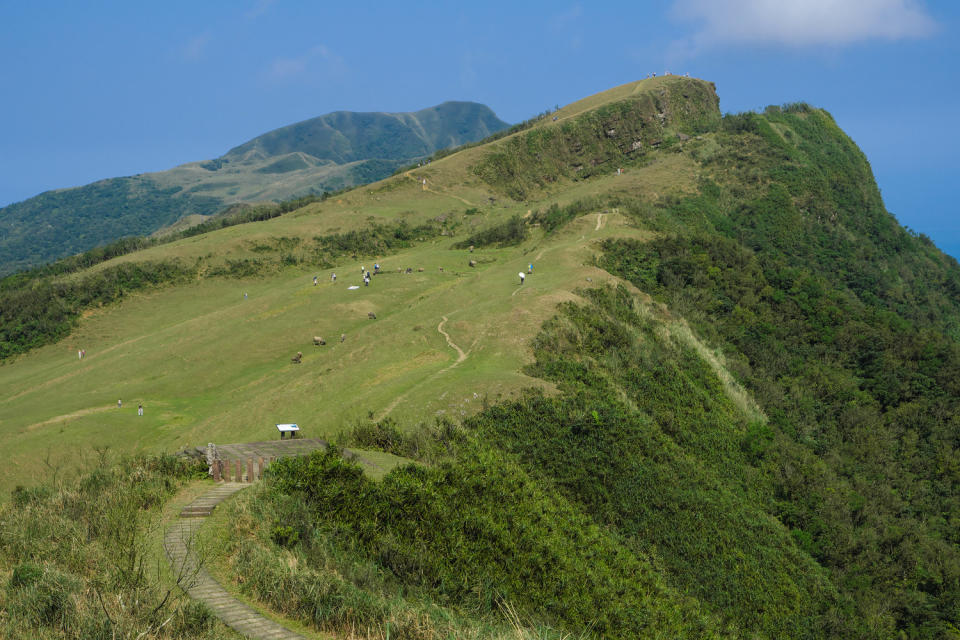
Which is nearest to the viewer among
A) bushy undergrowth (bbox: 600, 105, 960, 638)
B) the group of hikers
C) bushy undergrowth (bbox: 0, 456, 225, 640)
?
bushy undergrowth (bbox: 0, 456, 225, 640)

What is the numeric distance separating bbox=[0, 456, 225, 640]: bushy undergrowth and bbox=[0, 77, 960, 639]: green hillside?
77mm

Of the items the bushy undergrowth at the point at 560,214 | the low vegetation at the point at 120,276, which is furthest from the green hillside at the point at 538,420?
the bushy undergrowth at the point at 560,214

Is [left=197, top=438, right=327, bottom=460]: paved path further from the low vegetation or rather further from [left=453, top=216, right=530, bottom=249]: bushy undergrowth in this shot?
[left=453, top=216, right=530, bottom=249]: bushy undergrowth

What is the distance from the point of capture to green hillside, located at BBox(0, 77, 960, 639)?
1184cm

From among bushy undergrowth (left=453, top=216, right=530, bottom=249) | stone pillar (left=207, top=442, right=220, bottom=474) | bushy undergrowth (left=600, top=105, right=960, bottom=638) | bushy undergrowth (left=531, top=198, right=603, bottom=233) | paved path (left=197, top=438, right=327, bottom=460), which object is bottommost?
bushy undergrowth (left=600, top=105, right=960, bottom=638)

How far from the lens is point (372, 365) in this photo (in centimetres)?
3122

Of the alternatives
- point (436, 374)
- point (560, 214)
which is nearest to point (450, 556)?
point (436, 374)

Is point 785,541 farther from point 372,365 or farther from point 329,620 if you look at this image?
point 329,620

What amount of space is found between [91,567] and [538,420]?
51.5 ft

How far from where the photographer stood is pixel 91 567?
356 inches

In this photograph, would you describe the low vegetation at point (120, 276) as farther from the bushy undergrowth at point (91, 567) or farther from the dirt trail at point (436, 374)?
the bushy undergrowth at point (91, 567)

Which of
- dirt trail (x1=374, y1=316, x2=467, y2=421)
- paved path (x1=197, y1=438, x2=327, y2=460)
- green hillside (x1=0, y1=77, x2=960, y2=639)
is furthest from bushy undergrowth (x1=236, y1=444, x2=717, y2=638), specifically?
dirt trail (x1=374, y1=316, x2=467, y2=421)

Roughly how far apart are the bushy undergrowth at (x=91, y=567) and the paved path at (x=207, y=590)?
0.96ft

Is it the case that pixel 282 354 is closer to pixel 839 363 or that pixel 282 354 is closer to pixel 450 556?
pixel 450 556
